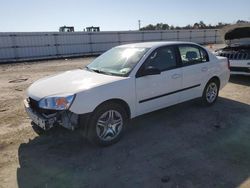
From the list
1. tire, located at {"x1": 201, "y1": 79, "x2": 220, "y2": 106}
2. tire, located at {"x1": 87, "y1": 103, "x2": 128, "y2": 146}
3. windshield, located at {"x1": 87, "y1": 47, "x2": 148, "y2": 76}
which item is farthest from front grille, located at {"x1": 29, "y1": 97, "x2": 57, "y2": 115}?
tire, located at {"x1": 201, "y1": 79, "x2": 220, "y2": 106}

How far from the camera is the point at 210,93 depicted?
635 centimetres

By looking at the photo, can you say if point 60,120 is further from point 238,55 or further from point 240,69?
point 238,55

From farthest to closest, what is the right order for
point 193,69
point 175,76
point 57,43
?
point 57,43, point 193,69, point 175,76

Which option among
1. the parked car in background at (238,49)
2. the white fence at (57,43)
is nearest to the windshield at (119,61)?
the parked car in background at (238,49)

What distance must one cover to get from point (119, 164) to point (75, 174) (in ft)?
2.11

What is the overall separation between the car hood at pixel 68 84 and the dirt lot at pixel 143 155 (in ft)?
3.00

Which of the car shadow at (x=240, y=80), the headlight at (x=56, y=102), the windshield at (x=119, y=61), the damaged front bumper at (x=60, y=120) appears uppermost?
the windshield at (x=119, y=61)

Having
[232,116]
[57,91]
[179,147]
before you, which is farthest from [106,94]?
[232,116]

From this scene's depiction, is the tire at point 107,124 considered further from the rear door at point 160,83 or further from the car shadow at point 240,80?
the car shadow at point 240,80

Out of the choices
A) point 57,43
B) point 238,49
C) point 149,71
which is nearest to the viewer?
point 149,71

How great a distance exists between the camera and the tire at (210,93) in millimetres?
6169

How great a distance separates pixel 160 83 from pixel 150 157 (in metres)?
1.52

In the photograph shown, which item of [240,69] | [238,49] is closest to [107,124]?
[240,69]

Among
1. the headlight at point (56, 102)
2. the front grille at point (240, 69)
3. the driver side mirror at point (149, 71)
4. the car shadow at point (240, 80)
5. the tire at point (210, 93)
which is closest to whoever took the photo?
the headlight at point (56, 102)
